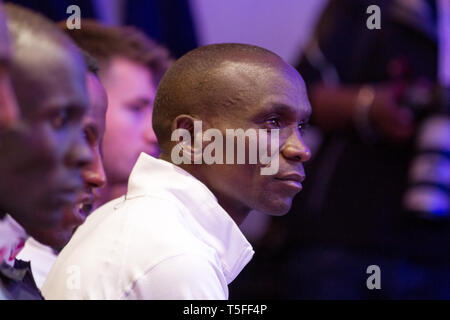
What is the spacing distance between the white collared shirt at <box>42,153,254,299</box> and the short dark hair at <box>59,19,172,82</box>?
74cm

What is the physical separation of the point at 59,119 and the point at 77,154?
0.17 ft

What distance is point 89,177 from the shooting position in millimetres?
1212

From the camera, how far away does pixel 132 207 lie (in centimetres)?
124

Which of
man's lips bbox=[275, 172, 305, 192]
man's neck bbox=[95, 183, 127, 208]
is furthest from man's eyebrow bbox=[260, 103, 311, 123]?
man's neck bbox=[95, 183, 127, 208]

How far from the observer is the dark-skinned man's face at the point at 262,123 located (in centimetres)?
132

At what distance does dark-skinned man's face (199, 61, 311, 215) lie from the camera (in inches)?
51.9

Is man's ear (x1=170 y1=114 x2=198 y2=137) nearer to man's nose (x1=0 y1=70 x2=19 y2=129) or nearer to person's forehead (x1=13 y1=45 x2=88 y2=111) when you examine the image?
person's forehead (x1=13 y1=45 x2=88 y2=111)

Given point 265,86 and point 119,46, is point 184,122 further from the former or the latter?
point 119,46

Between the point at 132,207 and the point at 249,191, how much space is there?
0.21 meters

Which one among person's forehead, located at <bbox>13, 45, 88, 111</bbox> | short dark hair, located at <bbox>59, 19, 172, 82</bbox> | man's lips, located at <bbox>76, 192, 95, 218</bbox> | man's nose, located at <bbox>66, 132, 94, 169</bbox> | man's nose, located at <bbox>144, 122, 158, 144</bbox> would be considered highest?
short dark hair, located at <bbox>59, 19, 172, 82</bbox>

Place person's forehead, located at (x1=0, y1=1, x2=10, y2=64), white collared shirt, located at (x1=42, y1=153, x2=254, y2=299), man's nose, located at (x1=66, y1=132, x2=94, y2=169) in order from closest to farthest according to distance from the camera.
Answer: person's forehead, located at (x1=0, y1=1, x2=10, y2=64) < man's nose, located at (x1=66, y1=132, x2=94, y2=169) < white collared shirt, located at (x1=42, y1=153, x2=254, y2=299)

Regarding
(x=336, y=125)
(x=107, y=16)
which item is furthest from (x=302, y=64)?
(x=107, y=16)

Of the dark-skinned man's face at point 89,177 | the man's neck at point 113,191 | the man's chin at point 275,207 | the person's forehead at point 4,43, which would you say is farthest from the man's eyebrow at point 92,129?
the man's neck at point 113,191
